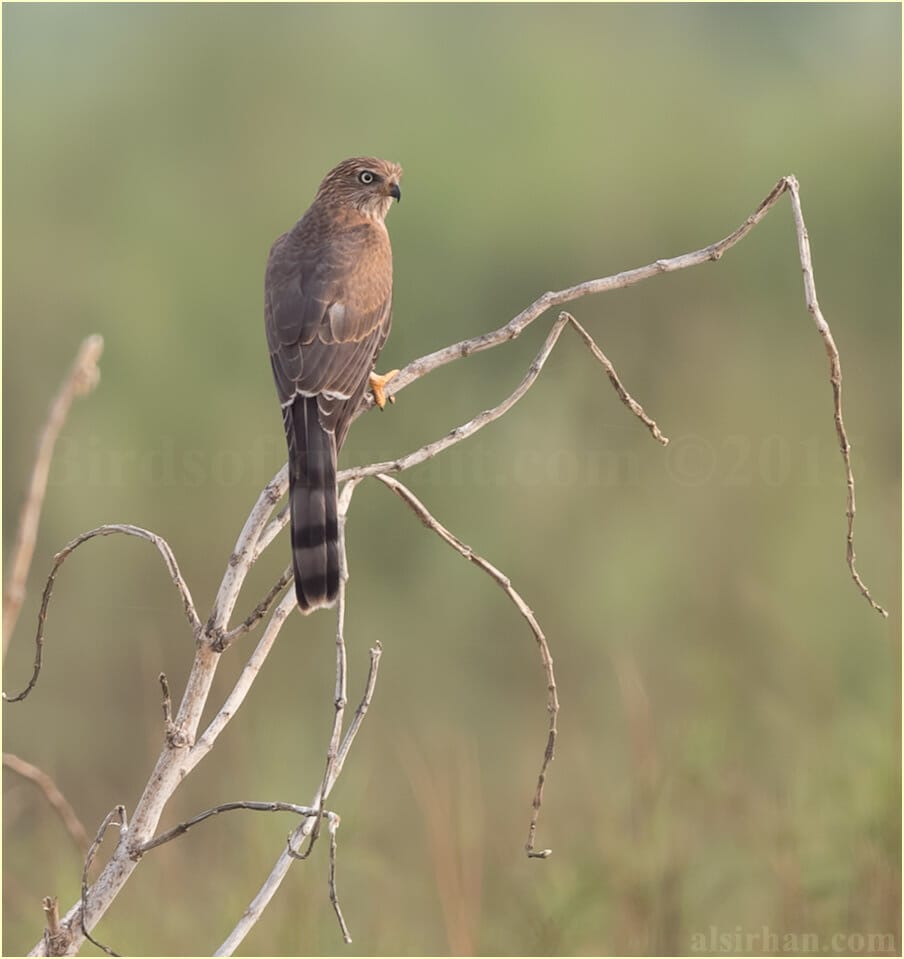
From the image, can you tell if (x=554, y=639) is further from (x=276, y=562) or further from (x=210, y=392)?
(x=210, y=392)

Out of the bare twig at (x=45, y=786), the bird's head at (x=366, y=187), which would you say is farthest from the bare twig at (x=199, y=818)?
the bird's head at (x=366, y=187)

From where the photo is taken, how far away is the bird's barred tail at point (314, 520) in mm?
2795

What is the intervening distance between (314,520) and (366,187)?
2.17m

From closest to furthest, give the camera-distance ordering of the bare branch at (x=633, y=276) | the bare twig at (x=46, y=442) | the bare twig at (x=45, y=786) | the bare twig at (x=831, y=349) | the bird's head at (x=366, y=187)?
the bare twig at (x=46, y=442) → the bare twig at (x=45, y=786) → the bare twig at (x=831, y=349) → the bare branch at (x=633, y=276) → the bird's head at (x=366, y=187)

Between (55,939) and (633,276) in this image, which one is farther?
(633,276)

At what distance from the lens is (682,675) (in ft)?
21.2

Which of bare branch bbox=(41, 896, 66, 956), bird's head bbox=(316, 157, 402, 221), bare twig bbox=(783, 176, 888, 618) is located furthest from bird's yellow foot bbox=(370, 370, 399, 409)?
bare branch bbox=(41, 896, 66, 956)

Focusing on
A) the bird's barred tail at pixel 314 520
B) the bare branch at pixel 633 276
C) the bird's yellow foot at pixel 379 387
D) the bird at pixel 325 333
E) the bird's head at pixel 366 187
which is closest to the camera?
the bare branch at pixel 633 276

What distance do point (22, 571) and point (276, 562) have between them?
6.31 meters

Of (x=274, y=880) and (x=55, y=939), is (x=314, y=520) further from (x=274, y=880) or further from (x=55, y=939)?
(x=55, y=939)

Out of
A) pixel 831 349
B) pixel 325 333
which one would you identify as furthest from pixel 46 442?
pixel 325 333

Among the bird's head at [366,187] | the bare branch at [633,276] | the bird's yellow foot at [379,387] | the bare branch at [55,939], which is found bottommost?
the bare branch at [55,939]

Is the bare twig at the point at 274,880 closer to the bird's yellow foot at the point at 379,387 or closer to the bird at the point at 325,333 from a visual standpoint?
the bird at the point at 325,333

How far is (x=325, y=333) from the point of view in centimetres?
382
